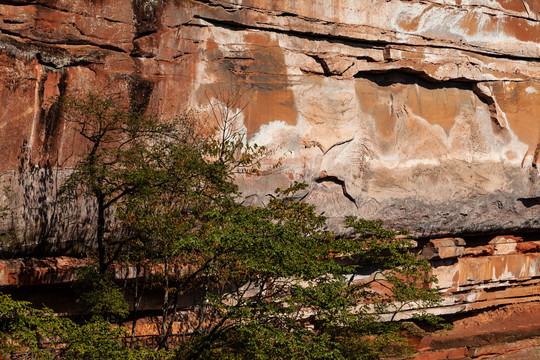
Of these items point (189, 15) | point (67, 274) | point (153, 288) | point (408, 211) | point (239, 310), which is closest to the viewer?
point (239, 310)

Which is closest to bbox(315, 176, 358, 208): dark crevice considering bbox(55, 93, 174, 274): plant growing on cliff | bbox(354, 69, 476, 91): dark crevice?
bbox(354, 69, 476, 91): dark crevice

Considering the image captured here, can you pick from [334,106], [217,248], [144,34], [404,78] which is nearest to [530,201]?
[404,78]

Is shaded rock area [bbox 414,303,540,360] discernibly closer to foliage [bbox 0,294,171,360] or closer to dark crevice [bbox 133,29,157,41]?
foliage [bbox 0,294,171,360]

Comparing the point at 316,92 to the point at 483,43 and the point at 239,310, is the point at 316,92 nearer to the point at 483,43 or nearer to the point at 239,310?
the point at 483,43

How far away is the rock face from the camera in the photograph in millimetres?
11250

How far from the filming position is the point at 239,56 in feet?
42.8

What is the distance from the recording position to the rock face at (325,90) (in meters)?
11.2

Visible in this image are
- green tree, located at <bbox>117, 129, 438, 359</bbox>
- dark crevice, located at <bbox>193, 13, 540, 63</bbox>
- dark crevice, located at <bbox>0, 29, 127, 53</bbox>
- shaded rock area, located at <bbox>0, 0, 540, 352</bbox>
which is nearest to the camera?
green tree, located at <bbox>117, 129, 438, 359</bbox>

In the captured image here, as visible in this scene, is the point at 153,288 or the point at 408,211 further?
the point at 408,211

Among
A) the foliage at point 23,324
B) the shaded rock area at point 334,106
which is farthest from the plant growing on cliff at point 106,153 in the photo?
the foliage at point 23,324

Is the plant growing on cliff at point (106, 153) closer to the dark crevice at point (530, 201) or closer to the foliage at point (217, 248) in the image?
the foliage at point (217, 248)

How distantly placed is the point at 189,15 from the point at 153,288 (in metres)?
4.94

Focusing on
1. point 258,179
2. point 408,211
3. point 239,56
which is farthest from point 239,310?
point 408,211

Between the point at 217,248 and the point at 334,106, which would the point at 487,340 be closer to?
the point at 334,106
